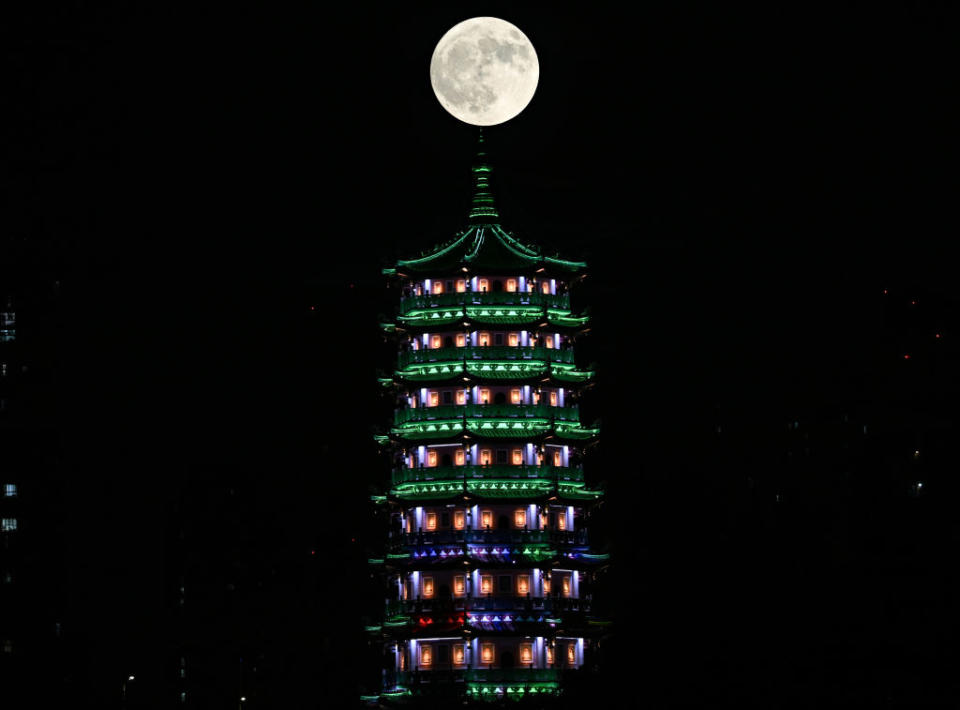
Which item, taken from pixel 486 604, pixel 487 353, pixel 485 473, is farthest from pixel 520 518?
pixel 487 353

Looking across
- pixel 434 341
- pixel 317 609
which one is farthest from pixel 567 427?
pixel 317 609

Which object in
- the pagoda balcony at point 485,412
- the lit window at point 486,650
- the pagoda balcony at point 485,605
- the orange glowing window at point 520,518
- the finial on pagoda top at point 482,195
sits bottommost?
the lit window at point 486,650

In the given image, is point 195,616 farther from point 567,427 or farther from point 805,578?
point 805,578

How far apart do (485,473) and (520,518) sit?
8.53ft

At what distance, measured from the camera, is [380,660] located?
Result: 93688 millimetres

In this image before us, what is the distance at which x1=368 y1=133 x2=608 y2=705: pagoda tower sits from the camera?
81375 mm

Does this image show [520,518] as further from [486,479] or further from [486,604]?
[486,604]

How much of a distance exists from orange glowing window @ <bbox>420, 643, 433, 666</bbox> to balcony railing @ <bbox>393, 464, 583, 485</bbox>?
7650mm

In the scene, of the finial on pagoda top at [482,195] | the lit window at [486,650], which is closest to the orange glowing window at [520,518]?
the lit window at [486,650]

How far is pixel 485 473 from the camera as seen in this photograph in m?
83.6

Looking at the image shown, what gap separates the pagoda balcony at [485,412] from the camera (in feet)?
277

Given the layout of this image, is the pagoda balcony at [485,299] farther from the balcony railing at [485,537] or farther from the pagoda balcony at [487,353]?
the balcony railing at [485,537]

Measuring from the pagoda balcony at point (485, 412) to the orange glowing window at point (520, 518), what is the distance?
4412 millimetres

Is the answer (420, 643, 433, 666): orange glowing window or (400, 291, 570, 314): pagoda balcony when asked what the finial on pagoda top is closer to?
(400, 291, 570, 314): pagoda balcony
